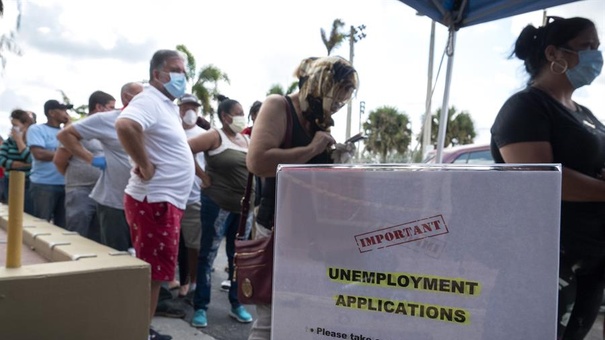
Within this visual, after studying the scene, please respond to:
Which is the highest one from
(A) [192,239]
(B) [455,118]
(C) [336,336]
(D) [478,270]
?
(B) [455,118]

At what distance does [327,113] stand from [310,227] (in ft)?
2.63

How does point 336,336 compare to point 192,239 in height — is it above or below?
above

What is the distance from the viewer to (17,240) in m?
1.44

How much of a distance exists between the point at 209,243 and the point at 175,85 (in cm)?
126

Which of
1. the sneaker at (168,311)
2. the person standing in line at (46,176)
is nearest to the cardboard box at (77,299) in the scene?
the sneaker at (168,311)

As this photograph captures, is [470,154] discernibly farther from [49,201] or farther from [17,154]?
[17,154]

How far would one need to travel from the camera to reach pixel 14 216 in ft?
4.66

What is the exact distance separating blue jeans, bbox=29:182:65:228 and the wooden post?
3.27 metres

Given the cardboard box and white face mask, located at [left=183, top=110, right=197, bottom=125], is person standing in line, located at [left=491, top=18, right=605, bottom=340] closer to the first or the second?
the cardboard box

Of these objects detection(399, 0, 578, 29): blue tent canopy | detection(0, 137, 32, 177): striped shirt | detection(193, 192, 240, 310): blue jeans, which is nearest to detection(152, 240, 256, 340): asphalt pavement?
detection(193, 192, 240, 310): blue jeans

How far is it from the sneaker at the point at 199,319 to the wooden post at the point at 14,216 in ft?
6.13

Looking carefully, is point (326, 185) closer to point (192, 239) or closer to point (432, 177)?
point (432, 177)

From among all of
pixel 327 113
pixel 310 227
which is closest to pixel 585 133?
pixel 327 113

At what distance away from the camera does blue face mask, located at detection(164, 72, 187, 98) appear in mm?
2567
